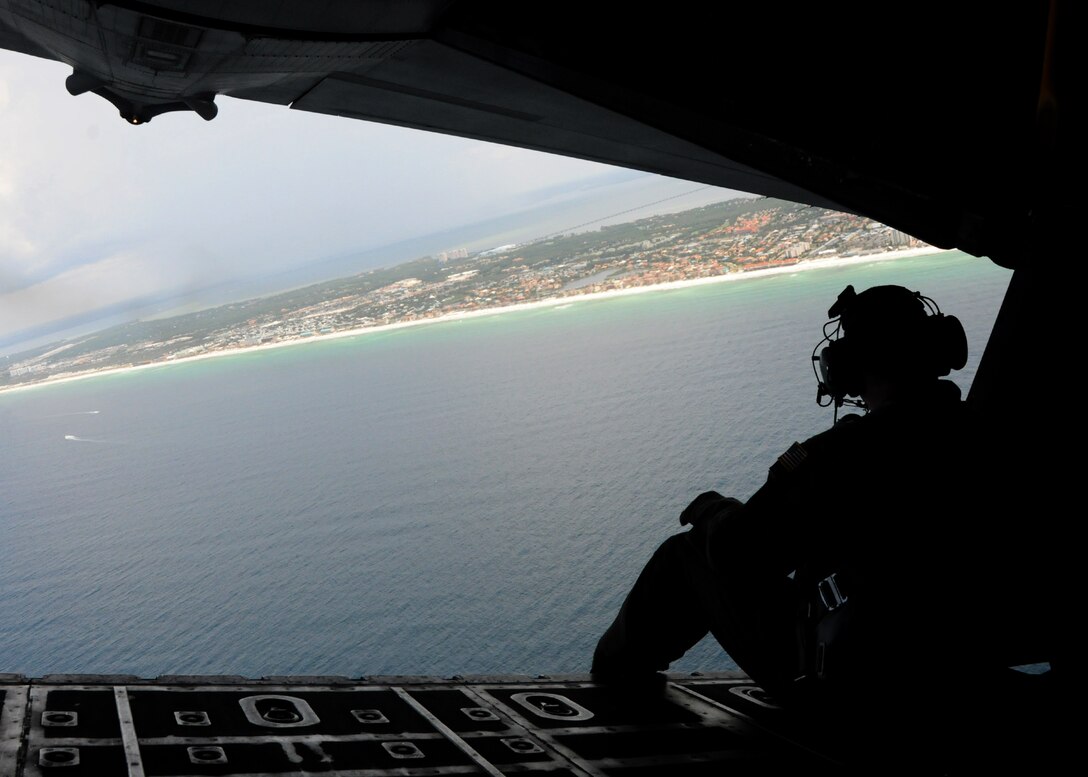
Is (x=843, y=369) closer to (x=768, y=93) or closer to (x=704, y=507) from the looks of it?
(x=704, y=507)

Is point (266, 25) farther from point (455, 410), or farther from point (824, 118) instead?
point (455, 410)

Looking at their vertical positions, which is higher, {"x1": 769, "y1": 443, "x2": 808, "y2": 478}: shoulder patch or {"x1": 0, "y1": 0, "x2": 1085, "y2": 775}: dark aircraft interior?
{"x1": 0, "y1": 0, "x2": 1085, "y2": 775}: dark aircraft interior

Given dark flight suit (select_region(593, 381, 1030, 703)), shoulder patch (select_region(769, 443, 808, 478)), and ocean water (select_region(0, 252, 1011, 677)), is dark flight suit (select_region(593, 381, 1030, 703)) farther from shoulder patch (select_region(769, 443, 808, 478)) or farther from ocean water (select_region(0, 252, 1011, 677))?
ocean water (select_region(0, 252, 1011, 677))

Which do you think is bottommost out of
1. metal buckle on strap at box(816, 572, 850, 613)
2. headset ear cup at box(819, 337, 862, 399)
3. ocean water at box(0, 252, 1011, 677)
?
ocean water at box(0, 252, 1011, 677)

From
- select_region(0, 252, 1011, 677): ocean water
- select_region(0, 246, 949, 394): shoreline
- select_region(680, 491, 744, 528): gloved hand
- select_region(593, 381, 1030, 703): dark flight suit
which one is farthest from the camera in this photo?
select_region(0, 246, 949, 394): shoreline

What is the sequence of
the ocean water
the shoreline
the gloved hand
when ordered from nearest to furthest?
1. the gloved hand
2. the ocean water
3. the shoreline

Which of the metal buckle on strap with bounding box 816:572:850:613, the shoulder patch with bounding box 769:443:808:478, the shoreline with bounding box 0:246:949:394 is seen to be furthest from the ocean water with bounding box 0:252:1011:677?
the shoulder patch with bounding box 769:443:808:478

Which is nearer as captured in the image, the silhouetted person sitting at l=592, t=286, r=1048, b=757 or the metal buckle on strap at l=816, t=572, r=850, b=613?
the silhouetted person sitting at l=592, t=286, r=1048, b=757

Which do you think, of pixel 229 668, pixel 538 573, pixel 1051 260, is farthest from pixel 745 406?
pixel 1051 260

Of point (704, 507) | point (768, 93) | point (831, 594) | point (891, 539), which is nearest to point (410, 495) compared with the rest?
Result: point (768, 93)
